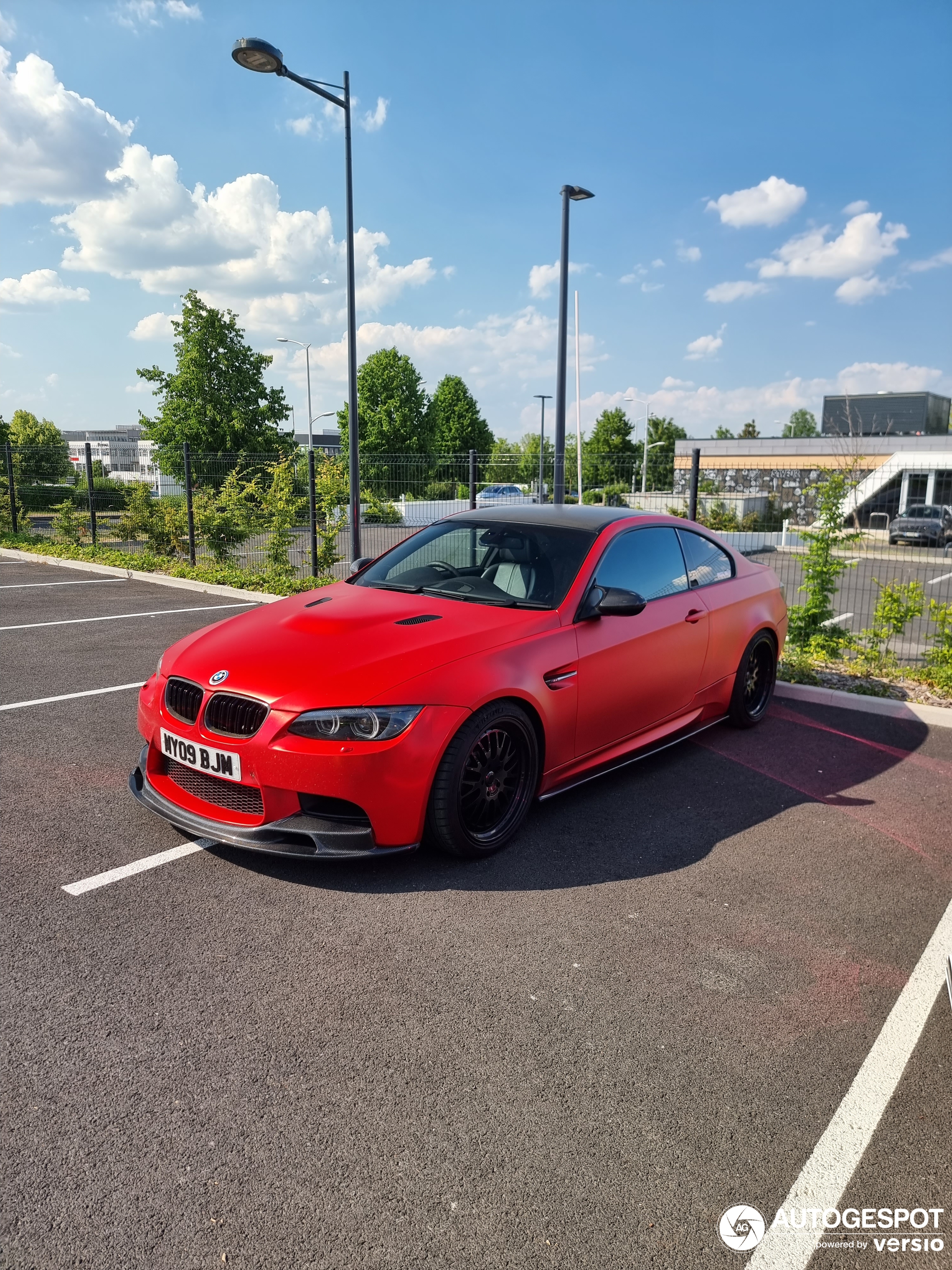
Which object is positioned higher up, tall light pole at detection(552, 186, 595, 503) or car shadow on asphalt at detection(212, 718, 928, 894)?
tall light pole at detection(552, 186, 595, 503)

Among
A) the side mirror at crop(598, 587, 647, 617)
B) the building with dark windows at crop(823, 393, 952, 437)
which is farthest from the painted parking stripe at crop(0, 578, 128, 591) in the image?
the building with dark windows at crop(823, 393, 952, 437)

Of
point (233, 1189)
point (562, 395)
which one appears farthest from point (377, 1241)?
point (562, 395)

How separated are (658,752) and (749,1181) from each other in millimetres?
3338

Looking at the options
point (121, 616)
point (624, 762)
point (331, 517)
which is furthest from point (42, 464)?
point (624, 762)

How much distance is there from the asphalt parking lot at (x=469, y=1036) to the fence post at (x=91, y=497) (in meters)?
12.4

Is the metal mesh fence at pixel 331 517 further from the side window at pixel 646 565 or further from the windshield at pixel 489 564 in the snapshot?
the windshield at pixel 489 564

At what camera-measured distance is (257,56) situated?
10.7m

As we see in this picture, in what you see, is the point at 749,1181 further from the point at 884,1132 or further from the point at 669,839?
the point at 669,839

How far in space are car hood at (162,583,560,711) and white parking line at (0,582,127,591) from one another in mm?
9597

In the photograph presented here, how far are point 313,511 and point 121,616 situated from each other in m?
3.50

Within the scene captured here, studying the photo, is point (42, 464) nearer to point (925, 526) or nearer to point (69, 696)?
point (69, 696)

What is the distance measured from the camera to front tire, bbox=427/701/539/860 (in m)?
3.72

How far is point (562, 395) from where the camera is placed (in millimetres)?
14148

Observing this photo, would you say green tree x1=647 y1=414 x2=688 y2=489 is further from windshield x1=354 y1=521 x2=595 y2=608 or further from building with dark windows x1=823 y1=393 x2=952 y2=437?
windshield x1=354 y1=521 x2=595 y2=608
